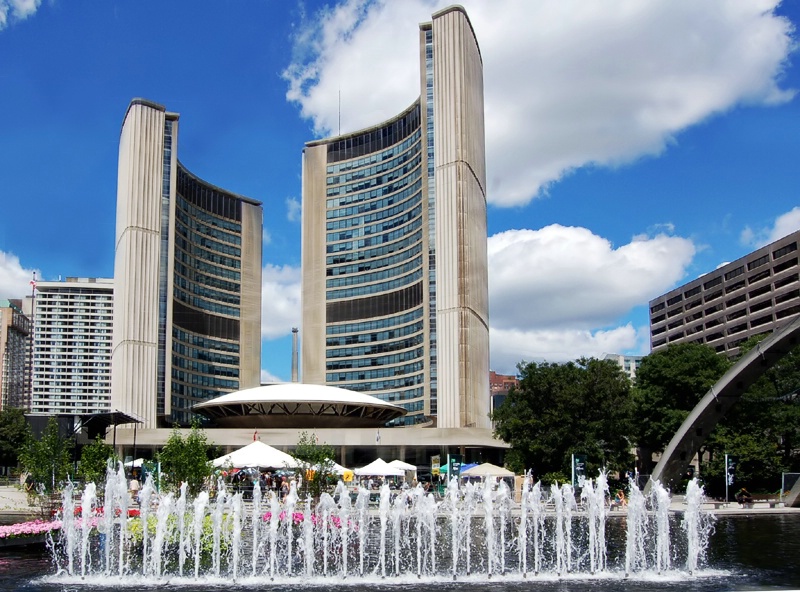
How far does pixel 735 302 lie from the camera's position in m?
126

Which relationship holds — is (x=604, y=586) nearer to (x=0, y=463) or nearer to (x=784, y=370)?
(x=784, y=370)

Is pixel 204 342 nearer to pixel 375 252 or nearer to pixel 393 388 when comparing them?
pixel 375 252

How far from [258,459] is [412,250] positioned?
243 ft

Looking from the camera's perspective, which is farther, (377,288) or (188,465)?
(377,288)

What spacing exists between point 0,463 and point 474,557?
3422 inches

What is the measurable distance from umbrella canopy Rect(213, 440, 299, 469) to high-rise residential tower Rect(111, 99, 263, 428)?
6048cm

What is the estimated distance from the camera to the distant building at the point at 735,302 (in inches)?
4464

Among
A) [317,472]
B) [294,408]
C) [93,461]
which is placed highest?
[294,408]

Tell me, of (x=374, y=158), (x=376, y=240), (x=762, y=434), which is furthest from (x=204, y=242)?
(x=762, y=434)

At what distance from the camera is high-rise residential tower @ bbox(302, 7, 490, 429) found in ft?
345

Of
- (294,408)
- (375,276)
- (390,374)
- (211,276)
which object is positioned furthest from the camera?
(211,276)

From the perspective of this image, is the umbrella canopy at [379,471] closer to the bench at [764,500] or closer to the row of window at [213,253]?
the bench at [764,500]

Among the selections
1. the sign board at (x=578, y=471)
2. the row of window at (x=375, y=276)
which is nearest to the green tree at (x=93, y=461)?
the sign board at (x=578, y=471)

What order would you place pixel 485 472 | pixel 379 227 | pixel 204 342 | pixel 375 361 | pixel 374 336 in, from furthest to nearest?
pixel 204 342 < pixel 379 227 < pixel 374 336 < pixel 375 361 < pixel 485 472
